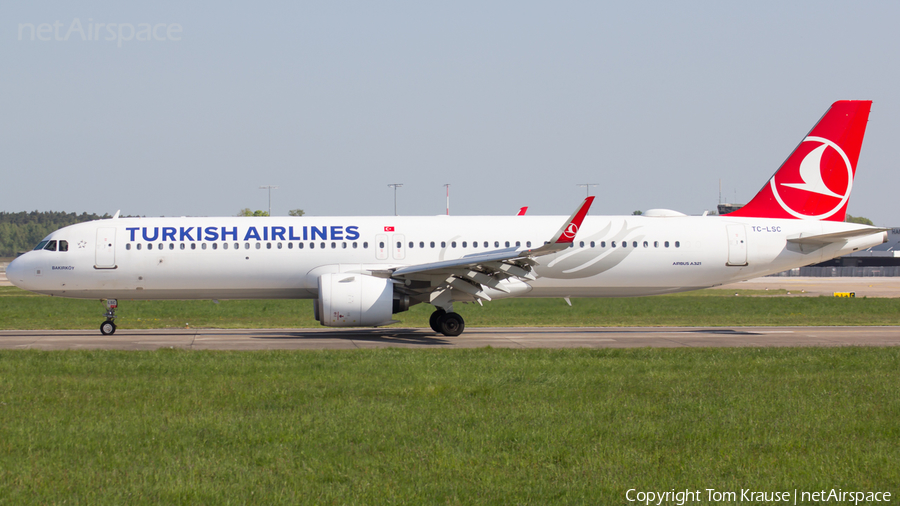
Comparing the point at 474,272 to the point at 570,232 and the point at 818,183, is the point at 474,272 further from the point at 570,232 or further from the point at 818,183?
the point at 818,183

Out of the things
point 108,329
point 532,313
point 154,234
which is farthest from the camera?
point 532,313

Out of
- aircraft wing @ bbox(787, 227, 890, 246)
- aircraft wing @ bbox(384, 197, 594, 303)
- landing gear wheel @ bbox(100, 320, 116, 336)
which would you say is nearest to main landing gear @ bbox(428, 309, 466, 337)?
aircraft wing @ bbox(384, 197, 594, 303)

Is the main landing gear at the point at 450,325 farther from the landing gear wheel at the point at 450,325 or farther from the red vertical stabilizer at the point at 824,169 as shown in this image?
the red vertical stabilizer at the point at 824,169

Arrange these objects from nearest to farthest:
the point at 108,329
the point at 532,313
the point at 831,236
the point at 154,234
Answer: the point at 154,234
the point at 108,329
the point at 831,236
the point at 532,313

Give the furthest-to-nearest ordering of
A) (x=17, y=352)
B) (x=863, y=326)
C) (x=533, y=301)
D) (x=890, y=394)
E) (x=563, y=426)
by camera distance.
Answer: (x=533, y=301)
(x=863, y=326)
(x=17, y=352)
(x=890, y=394)
(x=563, y=426)

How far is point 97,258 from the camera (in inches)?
917

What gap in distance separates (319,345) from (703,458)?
1346 cm

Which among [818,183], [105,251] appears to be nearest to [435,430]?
[105,251]

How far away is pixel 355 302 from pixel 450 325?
131 inches

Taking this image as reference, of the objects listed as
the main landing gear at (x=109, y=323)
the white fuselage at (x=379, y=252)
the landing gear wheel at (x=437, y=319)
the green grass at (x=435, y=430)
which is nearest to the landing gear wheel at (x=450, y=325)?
the landing gear wheel at (x=437, y=319)

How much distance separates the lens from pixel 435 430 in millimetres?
9547

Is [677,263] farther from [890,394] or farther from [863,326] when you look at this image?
[890,394]

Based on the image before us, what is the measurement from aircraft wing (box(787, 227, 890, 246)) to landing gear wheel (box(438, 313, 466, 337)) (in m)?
10.8

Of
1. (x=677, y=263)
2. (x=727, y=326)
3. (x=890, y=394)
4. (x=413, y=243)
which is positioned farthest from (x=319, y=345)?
(x=727, y=326)
